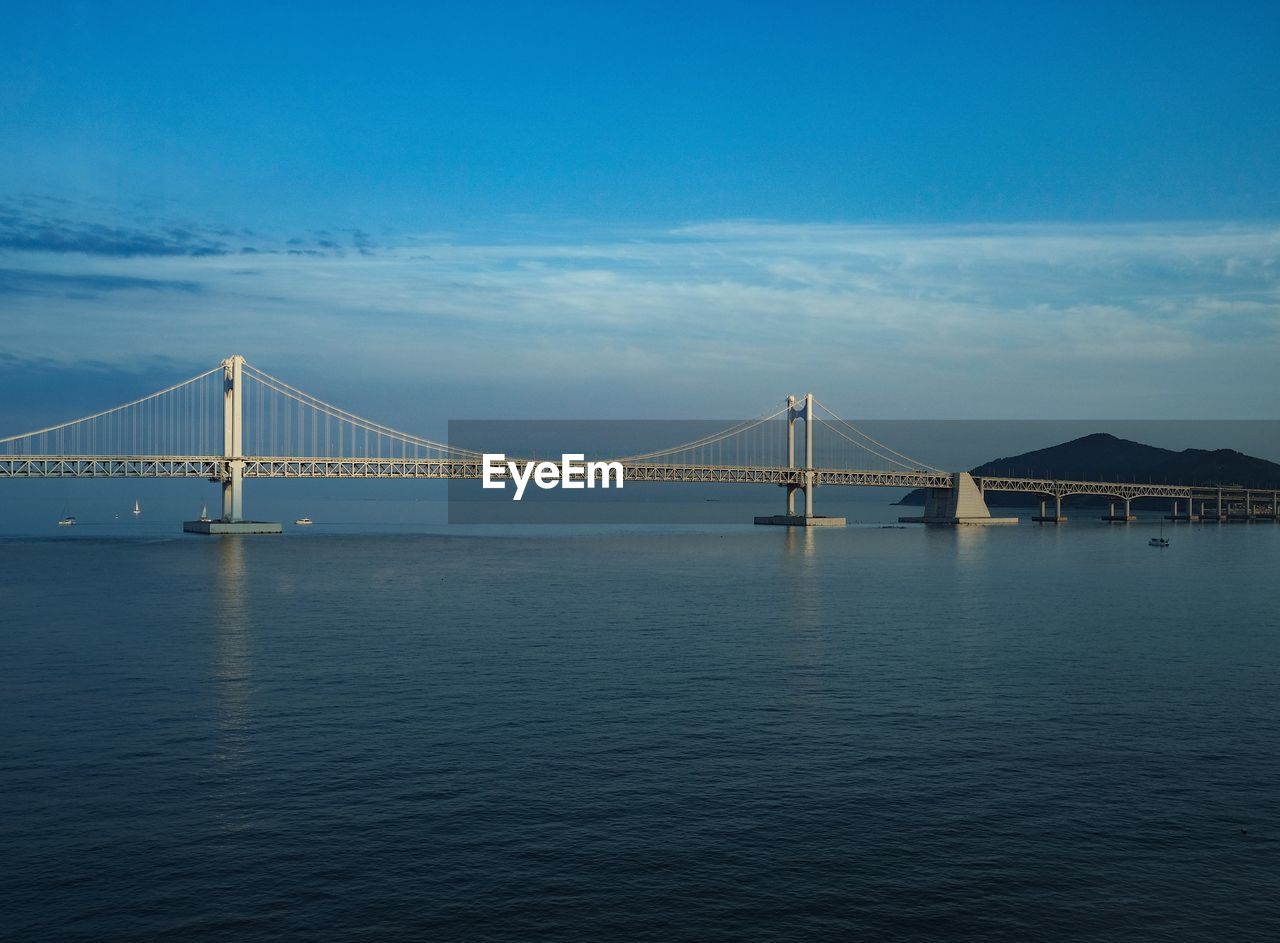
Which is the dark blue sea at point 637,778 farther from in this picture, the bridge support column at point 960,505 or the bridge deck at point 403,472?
the bridge support column at point 960,505

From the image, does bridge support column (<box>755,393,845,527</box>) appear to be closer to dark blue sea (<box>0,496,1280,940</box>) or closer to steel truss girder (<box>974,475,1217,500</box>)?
steel truss girder (<box>974,475,1217,500</box>)

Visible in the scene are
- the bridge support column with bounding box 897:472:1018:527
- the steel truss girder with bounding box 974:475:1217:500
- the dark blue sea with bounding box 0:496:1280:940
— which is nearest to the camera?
the dark blue sea with bounding box 0:496:1280:940

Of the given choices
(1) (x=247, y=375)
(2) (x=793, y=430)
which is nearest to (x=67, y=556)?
(1) (x=247, y=375)

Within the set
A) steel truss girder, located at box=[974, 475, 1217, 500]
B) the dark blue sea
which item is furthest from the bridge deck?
the dark blue sea

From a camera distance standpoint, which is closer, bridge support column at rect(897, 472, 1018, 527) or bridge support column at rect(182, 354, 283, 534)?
bridge support column at rect(182, 354, 283, 534)

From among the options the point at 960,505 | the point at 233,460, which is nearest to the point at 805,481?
the point at 960,505

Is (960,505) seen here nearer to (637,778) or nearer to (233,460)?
(233,460)

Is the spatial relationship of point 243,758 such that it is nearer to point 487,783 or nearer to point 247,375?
point 487,783

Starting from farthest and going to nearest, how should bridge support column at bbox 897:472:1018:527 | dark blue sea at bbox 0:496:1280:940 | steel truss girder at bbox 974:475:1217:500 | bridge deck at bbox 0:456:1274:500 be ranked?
1. steel truss girder at bbox 974:475:1217:500
2. bridge support column at bbox 897:472:1018:527
3. bridge deck at bbox 0:456:1274:500
4. dark blue sea at bbox 0:496:1280:940
